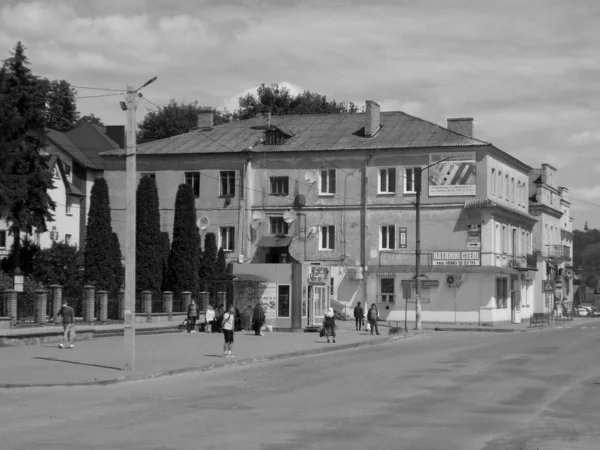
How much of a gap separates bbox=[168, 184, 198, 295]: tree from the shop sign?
9023mm

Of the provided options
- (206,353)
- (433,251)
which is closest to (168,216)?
(433,251)

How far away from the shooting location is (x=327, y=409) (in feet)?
55.3

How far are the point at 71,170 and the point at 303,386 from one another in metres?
58.3

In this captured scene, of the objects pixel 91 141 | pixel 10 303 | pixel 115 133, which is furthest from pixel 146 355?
pixel 115 133

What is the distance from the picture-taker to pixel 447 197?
6247 centimetres

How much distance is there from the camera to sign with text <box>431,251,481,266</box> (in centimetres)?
6172

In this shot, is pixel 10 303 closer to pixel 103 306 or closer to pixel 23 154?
pixel 103 306

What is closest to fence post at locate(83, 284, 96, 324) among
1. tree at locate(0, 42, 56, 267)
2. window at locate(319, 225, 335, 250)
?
tree at locate(0, 42, 56, 267)

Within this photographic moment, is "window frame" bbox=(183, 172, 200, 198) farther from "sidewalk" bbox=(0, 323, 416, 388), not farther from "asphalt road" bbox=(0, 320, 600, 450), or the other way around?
"asphalt road" bbox=(0, 320, 600, 450)

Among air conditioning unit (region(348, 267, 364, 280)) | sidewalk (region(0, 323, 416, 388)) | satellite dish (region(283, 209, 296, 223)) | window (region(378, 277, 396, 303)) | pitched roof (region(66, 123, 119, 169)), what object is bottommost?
sidewalk (region(0, 323, 416, 388))

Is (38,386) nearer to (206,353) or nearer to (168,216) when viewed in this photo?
(206,353)

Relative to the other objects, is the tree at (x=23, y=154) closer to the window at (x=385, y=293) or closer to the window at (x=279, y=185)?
the window at (x=279, y=185)

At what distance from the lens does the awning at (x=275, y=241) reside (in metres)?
64.4

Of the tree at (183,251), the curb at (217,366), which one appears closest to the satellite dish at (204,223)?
the tree at (183,251)
